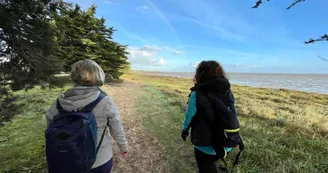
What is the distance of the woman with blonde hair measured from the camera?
1.78 meters

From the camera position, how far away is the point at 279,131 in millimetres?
6035

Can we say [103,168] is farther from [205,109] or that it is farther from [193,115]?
[205,109]

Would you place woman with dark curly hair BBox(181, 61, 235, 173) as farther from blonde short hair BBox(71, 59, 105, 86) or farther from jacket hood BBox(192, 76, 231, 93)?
blonde short hair BBox(71, 59, 105, 86)

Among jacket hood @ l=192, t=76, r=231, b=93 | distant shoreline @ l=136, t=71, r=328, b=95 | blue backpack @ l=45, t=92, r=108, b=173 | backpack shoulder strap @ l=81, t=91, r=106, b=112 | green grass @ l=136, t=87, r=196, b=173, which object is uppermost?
jacket hood @ l=192, t=76, r=231, b=93

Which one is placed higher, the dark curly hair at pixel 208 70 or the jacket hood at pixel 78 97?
the dark curly hair at pixel 208 70

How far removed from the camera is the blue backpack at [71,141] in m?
1.76

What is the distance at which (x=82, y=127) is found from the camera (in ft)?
5.88

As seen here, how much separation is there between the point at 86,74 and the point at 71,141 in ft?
2.17

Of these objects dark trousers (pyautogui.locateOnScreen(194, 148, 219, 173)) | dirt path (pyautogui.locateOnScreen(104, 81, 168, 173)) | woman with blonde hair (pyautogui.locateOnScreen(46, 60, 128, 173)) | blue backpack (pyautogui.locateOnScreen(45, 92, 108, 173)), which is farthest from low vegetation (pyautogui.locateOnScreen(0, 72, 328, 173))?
blue backpack (pyautogui.locateOnScreen(45, 92, 108, 173))

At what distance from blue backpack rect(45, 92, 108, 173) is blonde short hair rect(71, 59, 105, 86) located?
1.00 ft

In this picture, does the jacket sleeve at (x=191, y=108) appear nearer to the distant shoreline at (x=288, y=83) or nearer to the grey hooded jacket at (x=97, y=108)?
the distant shoreline at (x=288, y=83)

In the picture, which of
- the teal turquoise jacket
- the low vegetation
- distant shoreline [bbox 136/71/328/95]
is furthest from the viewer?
distant shoreline [bbox 136/71/328/95]

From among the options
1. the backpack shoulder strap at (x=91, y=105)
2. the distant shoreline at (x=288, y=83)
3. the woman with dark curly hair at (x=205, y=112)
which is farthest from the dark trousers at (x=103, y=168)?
the distant shoreline at (x=288, y=83)

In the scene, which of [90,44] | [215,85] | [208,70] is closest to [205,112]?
[215,85]
